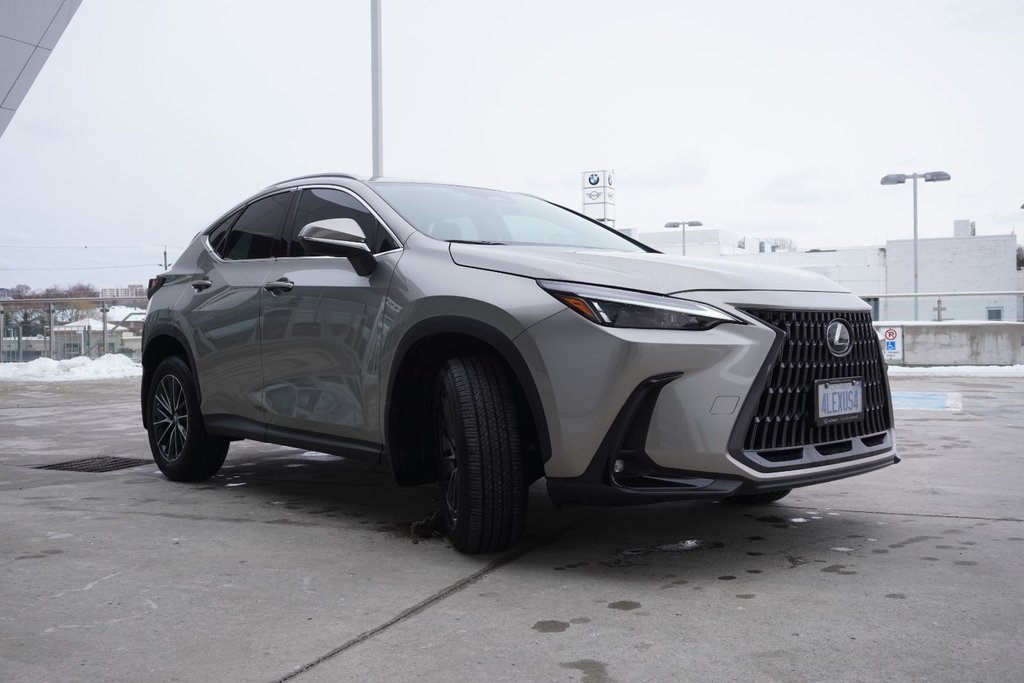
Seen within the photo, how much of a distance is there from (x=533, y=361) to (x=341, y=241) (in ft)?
3.95

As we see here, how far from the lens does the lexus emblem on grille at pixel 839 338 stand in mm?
3910

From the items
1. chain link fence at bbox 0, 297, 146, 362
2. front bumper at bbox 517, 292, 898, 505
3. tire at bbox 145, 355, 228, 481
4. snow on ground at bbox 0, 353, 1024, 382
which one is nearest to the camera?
front bumper at bbox 517, 292, 898, 505

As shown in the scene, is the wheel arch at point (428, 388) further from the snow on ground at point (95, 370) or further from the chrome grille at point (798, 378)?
the snow on ground at point (95, 370)

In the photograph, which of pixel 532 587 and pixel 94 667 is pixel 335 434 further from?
pixel 94 667

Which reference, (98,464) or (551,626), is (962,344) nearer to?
(98,464)

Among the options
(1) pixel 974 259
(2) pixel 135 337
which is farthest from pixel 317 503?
(1) pixel 974 259

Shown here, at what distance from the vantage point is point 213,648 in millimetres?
2996

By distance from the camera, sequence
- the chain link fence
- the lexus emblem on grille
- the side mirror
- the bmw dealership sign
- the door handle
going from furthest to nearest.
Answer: the bmw dealership sign < the chain link fence < the door handle < the side mirror < the lexus emblem on grille

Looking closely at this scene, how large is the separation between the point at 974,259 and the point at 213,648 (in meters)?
68.7

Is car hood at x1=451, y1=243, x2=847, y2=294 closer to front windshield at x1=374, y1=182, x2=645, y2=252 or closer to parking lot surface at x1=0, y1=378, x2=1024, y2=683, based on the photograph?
front windshield at x1=374, y1=182, x2=645, y2=252

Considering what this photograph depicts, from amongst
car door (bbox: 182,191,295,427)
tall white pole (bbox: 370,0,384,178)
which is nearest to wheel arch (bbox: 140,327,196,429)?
car door (bbox: 182,191,295,427)

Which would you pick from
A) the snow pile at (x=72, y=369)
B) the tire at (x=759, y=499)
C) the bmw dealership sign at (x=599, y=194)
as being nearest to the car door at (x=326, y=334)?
the tire at (x=759, y=499)

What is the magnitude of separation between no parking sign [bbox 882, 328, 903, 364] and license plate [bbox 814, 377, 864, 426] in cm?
1551

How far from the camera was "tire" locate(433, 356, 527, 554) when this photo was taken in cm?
380
